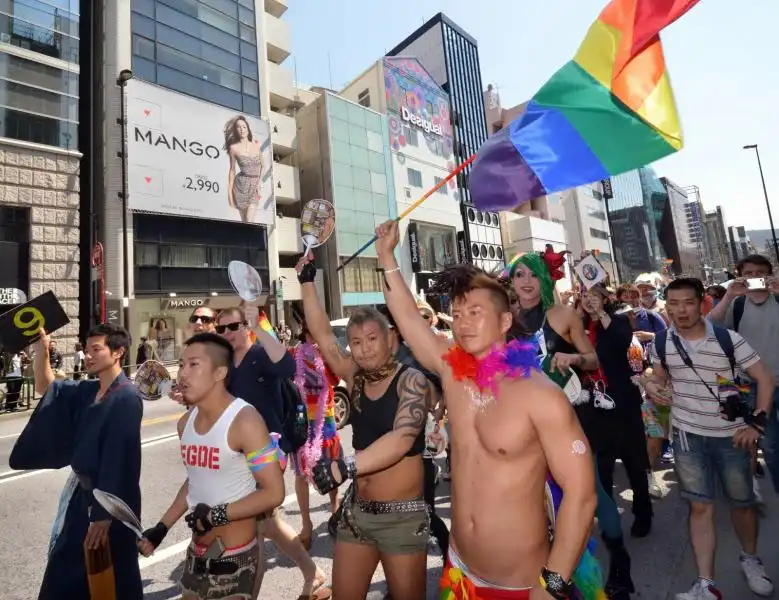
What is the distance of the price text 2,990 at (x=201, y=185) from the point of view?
25047 millimetres

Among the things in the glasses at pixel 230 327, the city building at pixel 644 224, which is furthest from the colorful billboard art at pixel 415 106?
the city building at pixel 644 224

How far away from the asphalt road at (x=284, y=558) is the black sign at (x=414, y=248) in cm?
3257

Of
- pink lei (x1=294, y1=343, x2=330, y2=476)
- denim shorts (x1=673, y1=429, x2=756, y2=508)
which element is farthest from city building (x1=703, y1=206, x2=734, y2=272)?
pink lei (x1=294, y1=343, x2=330, y2=476)

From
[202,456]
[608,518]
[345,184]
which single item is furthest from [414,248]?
[202,456]

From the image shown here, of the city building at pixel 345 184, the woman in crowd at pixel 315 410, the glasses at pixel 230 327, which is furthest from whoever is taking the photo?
the city building at pixel 345 184

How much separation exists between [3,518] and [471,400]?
19.6ft

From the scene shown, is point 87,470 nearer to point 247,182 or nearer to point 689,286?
point 689,286

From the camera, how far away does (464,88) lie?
56875 mm

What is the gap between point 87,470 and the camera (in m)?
2.71

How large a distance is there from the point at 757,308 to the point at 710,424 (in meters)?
1.82

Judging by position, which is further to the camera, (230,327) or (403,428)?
(230,327)

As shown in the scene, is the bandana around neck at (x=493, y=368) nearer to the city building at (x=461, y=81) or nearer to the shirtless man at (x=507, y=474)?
the shirtless man at (x=507, y=474)

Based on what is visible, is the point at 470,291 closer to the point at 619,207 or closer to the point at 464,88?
the point at 464,88

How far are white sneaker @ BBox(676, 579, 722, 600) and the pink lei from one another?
10.3ft
